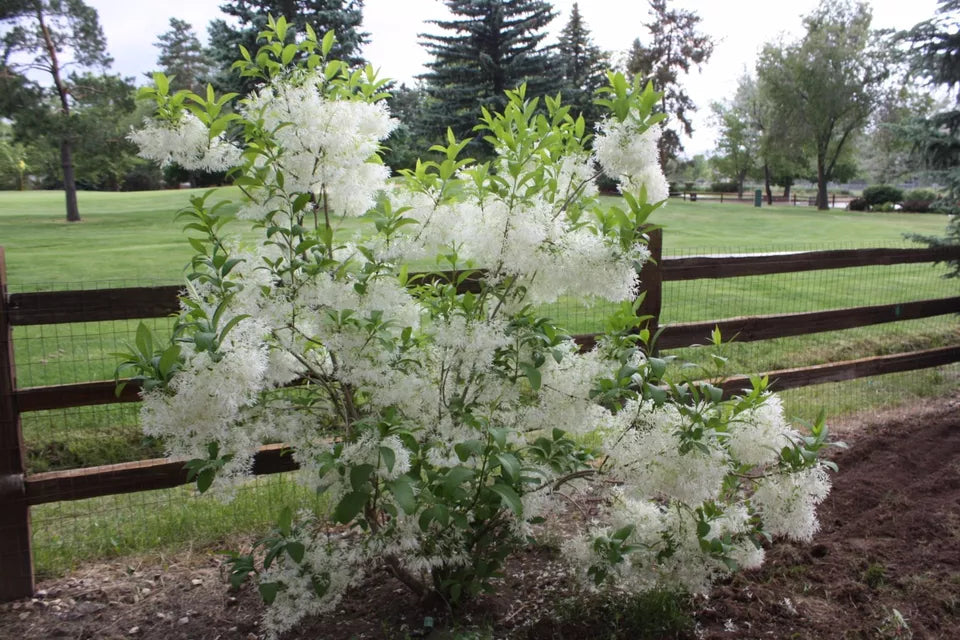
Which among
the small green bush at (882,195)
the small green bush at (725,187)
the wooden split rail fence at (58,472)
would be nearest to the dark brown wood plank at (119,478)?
the wooden split rail fence at (58,472)

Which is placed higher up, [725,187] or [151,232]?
[725,187]

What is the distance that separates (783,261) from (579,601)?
3196 mm

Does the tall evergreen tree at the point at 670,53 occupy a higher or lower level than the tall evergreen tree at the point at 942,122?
higher

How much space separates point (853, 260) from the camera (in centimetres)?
550

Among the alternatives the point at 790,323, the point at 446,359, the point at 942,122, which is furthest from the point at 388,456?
the point at 942,122

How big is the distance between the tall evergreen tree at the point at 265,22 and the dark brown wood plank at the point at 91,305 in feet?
51.6

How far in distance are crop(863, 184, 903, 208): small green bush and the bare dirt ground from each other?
36027 millimetres

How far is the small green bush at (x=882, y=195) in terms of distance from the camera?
3453cm

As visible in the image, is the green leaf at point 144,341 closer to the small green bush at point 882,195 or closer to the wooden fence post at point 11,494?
the wooden fence post at point 11,494

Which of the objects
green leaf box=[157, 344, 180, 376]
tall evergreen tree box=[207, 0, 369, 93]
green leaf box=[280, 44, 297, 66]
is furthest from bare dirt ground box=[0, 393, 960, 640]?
tall evergreen tree box=[207, 0, 369, 93]

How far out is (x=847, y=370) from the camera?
5.24 m

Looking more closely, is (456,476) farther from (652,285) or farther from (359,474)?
(652,285)

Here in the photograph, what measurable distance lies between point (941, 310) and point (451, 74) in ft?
65.9

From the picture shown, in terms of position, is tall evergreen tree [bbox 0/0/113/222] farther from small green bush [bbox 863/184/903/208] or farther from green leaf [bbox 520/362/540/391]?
small green bush [bbox 863/184/903/208]
